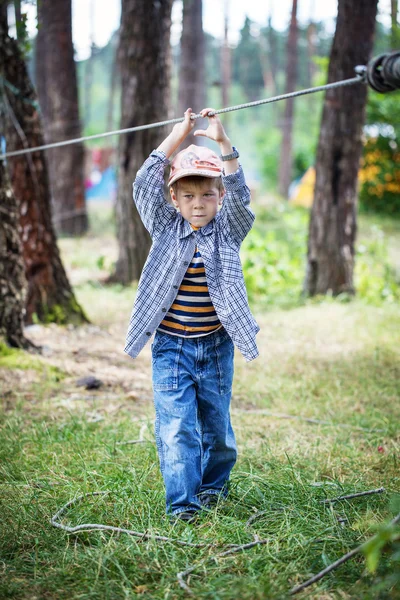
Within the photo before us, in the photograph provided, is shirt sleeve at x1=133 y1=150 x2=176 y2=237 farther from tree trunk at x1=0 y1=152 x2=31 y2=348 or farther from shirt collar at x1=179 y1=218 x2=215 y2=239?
tree trunk at x1=0 y1=152 x2=31 y2=348

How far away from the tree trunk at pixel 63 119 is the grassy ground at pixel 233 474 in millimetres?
7735

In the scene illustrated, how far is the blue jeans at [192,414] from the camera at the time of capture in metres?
2.82

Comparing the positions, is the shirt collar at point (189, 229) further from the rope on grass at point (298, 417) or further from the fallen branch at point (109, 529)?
the rope on grass at point (298, 417)

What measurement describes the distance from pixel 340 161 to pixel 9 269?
433 cm

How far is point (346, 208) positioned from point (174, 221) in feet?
17.2

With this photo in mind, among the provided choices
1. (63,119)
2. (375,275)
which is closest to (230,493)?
(375,275)

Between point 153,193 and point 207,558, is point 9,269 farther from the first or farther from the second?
point 207,558

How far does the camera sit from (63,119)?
13.4 m

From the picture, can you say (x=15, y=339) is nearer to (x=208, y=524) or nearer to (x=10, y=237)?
(x=10, y=237)

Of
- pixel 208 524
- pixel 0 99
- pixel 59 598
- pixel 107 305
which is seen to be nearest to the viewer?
pixel 59 598

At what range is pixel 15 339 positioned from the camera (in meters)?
5.09

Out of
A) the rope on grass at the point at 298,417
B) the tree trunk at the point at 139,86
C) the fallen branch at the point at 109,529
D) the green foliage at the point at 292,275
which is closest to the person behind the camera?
the fallen branch at the point at 109,529

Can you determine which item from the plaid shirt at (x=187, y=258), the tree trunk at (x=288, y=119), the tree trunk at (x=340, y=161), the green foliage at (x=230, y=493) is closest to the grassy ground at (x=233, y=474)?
the green foliage at (x=230, y=493)

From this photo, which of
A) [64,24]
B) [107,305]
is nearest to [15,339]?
[107,305]
